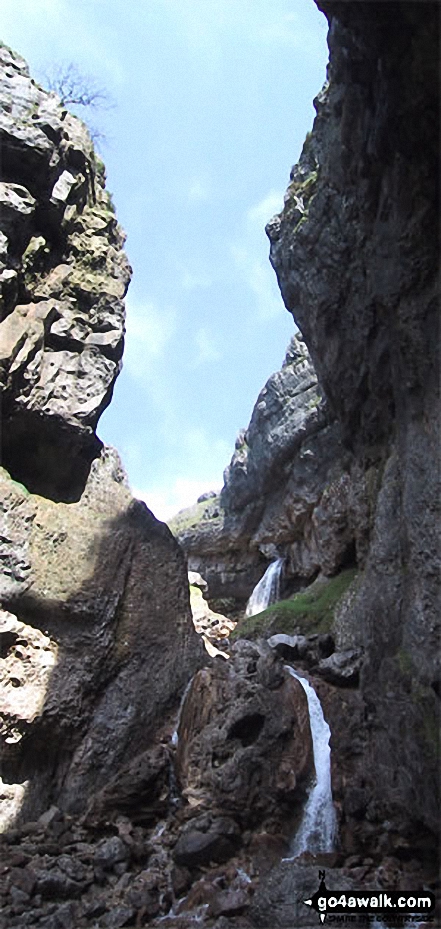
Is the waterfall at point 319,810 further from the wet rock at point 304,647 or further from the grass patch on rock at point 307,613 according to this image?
the grass patch on rock at point 307,613

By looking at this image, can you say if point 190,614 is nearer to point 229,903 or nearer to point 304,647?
point 304,647

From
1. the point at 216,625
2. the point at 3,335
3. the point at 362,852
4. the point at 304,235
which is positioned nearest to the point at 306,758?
the point at 362,852

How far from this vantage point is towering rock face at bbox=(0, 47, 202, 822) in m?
13.1

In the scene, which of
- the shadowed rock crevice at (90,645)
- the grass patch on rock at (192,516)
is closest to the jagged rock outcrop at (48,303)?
the shadowed rock crevice at (90,645)

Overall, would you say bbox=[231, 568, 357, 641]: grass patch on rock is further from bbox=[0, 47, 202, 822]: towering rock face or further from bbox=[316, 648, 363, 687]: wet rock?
bbox=[0, 47, 202, 822]: towering rock face

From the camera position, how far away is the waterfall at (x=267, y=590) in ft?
112

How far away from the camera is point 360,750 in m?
13.3

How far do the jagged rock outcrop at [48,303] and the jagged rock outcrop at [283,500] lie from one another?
13.0 metres

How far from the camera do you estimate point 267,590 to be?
34938 millimetres

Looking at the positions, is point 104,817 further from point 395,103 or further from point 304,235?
point 304,235
